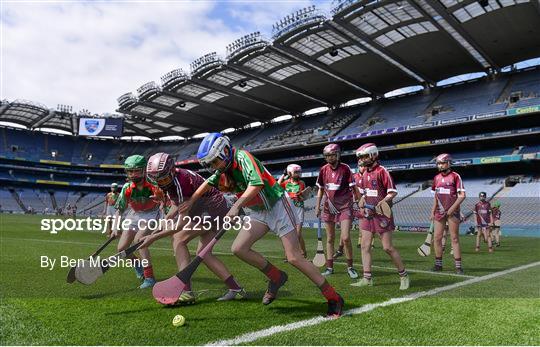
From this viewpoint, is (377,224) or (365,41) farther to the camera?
(365,41)

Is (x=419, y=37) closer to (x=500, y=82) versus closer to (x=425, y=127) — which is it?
(x=425, y=127)

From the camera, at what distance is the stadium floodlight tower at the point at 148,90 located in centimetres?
4984

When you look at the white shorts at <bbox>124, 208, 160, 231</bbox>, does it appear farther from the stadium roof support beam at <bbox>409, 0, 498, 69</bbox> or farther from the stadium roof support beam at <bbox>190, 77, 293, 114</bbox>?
the stadium roof support beam at <bbox>190, 77, 293, 114</bbox>

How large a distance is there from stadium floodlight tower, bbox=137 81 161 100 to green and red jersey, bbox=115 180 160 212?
145 feet

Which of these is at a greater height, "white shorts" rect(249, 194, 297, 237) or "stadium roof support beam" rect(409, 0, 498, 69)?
"stadium roof support beam" rect(409, 0, 498, 69)

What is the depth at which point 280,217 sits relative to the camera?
4977mm

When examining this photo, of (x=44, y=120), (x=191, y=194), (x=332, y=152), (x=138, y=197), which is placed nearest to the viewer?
(x=191, y=194)

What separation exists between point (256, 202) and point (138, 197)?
3.33 meters

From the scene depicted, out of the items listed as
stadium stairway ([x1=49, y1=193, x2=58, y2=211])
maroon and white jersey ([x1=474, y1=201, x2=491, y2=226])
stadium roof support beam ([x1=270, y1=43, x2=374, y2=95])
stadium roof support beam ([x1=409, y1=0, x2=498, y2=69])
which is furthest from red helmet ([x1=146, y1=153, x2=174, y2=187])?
stadium stairway ([x1=49, y1=193, x2=58, y2=211])

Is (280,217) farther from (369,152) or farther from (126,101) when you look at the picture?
(126,101)

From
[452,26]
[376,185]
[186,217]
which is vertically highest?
[452,26]

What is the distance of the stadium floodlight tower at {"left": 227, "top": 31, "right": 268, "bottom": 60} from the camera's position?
123 ft

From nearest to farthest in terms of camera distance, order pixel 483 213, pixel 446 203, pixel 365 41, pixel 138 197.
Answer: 1. pixel 138 197
2. pixel 446 203
3. pixel 483 213
4. pixel 365 41

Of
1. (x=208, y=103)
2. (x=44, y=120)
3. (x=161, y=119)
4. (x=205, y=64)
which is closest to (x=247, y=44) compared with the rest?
(x=205, y=64)
